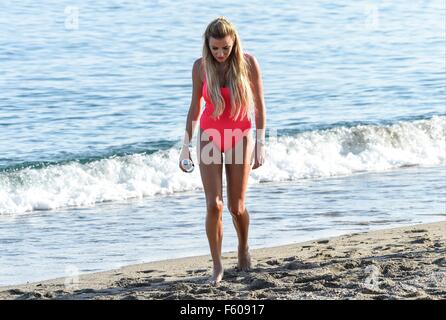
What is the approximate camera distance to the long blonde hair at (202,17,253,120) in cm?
665

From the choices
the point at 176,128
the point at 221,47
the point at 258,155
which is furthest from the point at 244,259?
the point at 176,128

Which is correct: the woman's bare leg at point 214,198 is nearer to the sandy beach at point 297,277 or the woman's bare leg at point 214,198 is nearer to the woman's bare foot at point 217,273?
the woman's bare foot at point 217,273

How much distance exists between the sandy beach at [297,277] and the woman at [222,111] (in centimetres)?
38

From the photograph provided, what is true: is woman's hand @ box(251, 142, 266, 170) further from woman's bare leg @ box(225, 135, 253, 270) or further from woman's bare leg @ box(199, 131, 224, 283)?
woman's bare leg @ box(199, 131, 224, 283)

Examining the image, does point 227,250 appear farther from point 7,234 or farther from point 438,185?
point 438,185

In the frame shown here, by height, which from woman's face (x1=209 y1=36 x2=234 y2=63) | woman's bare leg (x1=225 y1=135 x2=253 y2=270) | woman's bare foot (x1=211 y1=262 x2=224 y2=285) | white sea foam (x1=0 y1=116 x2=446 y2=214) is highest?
woman's face (x1=209 y1=36 x2=234 y2=63)

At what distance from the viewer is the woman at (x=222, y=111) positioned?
668 cm

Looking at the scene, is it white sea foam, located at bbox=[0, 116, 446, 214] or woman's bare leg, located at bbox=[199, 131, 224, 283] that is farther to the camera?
white sea foam, located at bbox=[0, 116, 446, 214]

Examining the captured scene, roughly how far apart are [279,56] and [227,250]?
1559 centimetres

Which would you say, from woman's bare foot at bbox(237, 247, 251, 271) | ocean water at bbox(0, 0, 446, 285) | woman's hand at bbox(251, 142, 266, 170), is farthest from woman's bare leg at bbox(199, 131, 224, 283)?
ocean water at bbox(0, 0, 446, 285)

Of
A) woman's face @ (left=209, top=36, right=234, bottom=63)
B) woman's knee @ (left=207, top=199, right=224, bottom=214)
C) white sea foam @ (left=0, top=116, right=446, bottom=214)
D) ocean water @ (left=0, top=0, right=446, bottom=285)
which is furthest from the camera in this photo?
white sea foam @ (left=0, top=116, right=446, bottom=214)

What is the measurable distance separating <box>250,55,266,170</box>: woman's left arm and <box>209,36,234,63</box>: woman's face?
0.66ft

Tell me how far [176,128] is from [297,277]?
9546 millimetres

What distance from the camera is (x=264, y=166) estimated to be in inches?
520
